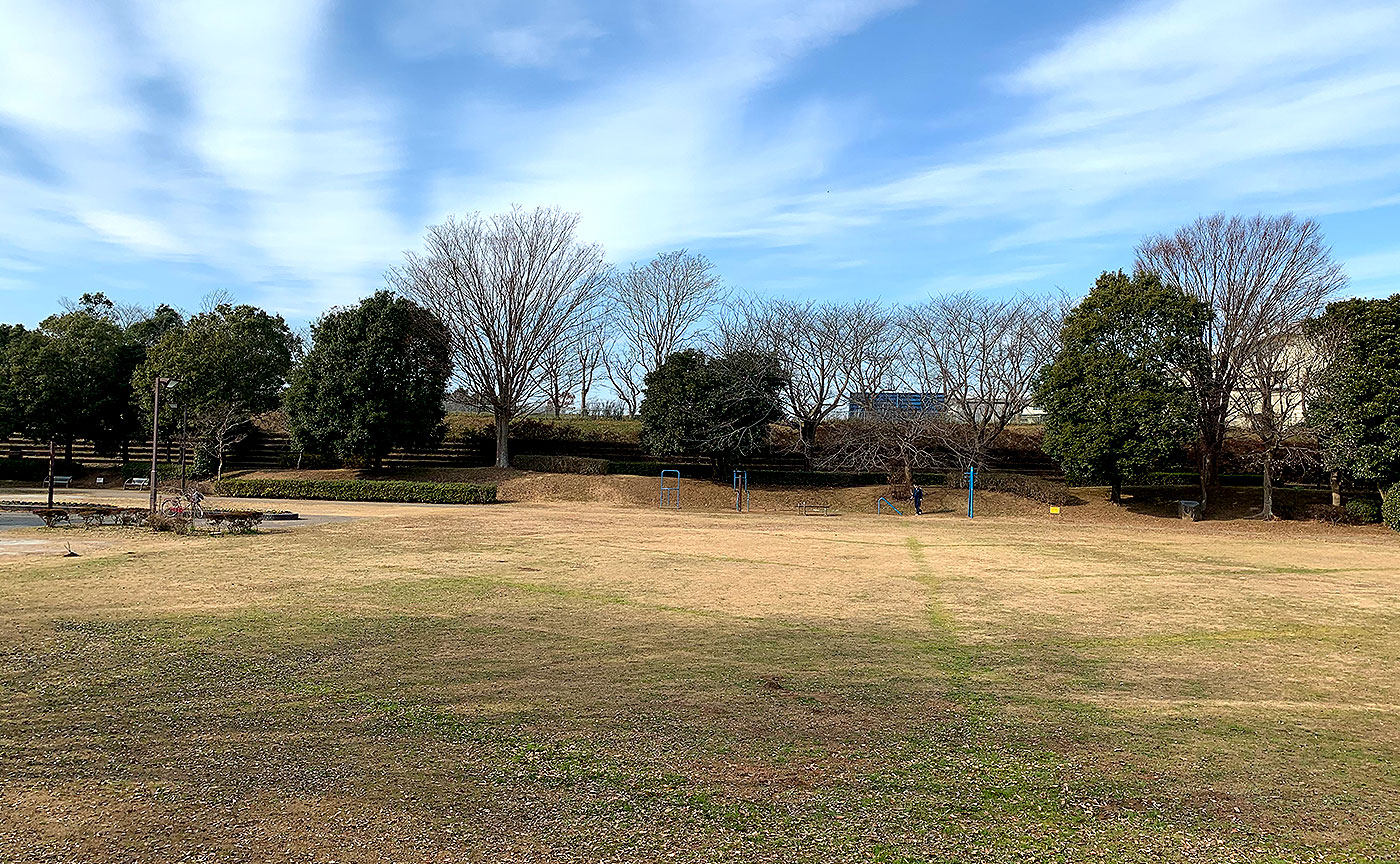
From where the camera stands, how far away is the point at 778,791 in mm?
4289

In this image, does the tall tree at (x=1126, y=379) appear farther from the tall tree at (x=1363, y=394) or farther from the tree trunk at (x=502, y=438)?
the tree trunk at (x=502, y=438)

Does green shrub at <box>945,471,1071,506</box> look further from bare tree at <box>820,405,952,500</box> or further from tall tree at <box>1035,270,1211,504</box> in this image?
tall tree at <box>1035,270,1211,504</box>

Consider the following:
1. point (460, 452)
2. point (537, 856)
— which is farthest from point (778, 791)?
point (460, 452)

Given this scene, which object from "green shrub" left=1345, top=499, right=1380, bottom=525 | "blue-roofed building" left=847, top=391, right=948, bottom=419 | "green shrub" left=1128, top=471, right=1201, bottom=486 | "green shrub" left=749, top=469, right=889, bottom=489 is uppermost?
"blue-roofed building" left=847, top=391, right=948, bottom=419

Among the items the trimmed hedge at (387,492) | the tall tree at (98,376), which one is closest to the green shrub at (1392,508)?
the trimmed hedge at (387,492)

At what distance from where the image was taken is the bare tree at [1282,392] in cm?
2491

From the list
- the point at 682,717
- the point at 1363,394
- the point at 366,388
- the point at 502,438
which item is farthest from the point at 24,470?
the point at 1363,394

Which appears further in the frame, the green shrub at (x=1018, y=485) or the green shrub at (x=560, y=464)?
the green shrub at (x=560, y=464)

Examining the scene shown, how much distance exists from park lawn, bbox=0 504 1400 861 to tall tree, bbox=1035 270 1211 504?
14705mm

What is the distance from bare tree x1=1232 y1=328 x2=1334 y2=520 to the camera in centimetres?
2491

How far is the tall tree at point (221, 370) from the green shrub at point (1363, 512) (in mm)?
38889

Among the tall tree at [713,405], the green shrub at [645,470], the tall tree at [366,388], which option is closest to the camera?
the tall tree at [713,405]

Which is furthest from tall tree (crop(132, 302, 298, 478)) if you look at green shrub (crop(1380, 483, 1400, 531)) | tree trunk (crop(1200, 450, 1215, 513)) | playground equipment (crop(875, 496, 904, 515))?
green shrub (crop(1380, 483, 1400, 531))

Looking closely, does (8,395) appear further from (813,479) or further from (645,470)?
(813,479)
